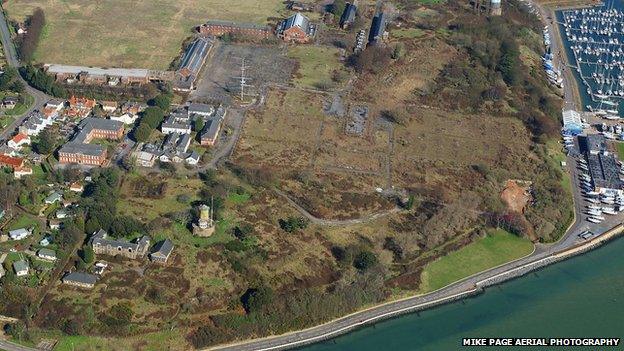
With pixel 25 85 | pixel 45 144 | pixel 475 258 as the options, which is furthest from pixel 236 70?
pixel 475 258

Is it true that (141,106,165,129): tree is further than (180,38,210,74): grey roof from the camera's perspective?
No

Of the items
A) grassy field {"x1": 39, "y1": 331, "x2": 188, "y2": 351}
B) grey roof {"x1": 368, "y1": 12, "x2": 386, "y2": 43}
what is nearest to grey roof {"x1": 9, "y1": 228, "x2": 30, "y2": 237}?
grassy field {"x1": 39, "y1": 331, "x2": 188, "y2": 351}

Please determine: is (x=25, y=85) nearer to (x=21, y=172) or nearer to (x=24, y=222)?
(x=21, y=172)

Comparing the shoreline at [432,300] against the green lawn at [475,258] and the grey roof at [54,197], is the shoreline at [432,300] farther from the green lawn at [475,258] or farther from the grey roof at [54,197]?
the grey roof at [54,197]

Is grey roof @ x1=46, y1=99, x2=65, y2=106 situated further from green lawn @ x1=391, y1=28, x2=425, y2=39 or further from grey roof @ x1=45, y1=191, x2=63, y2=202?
green lawn @ x1=391, y1=28, x2=425, y2=39

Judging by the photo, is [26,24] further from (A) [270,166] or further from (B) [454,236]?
(B) [454,236]
